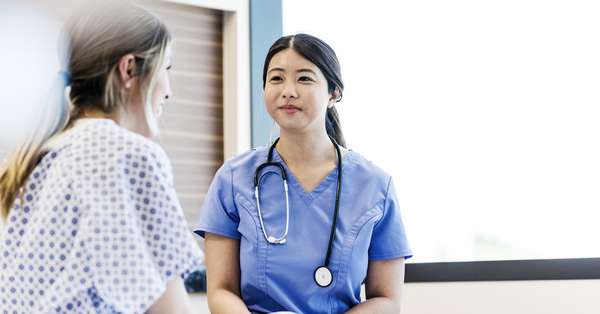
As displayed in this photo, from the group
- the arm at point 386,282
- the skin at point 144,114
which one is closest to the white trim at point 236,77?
the arm at point 386,282

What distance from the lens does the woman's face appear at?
194 centimetres

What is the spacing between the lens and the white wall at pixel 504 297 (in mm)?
2172

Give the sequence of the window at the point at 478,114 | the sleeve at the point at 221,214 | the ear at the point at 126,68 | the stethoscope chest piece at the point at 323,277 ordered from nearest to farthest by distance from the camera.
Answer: the ear at the point at 126,68 → the stethoscope chest piece at the point at 323,277 → the sleeve at the point at 221,214 → the window at the point at 478,114

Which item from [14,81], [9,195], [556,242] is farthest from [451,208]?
[9,195]

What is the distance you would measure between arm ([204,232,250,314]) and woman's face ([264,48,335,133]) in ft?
1.01

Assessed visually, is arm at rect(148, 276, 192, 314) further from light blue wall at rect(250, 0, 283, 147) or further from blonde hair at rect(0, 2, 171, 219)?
light blue wall at rect(250, 0, 283, 147)

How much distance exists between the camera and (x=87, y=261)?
46.6 inches

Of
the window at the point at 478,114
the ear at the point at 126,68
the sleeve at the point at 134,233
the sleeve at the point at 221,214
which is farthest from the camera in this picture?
the window at the point at 478,114

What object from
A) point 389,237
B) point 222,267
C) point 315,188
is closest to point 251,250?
point 222,267

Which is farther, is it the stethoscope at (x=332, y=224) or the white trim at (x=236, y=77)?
the white trim at (x=236, y=77)

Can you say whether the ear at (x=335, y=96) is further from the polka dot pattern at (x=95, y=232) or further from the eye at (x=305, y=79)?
the polka dot pattern at (x=95, y=232)

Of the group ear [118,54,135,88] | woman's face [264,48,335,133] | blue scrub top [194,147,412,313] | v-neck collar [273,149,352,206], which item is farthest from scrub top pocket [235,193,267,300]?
ear [118,54,135,88]

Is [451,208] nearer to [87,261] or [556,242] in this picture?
[556,242]

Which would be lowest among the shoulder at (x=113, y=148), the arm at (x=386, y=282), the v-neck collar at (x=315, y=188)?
the arm at (x=386, y=282)
